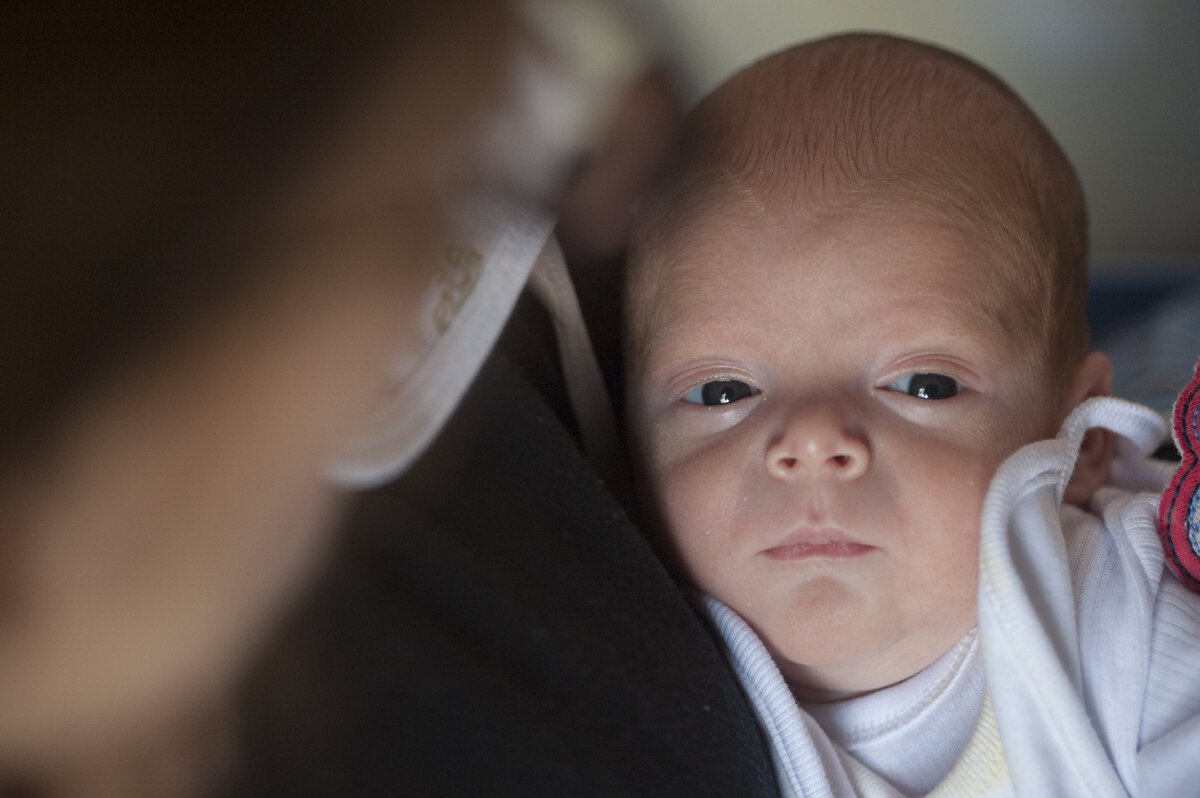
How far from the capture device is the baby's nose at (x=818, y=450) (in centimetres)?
77

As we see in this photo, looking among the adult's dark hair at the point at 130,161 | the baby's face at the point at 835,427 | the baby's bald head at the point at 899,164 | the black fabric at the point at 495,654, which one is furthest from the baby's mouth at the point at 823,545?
the adult's dark hair at the point at 130,161

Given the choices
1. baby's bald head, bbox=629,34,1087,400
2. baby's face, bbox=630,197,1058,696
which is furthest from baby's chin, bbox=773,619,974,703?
baby's bald head, bbox=629,34,1087,400

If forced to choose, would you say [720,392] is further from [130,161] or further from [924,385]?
[130,161]

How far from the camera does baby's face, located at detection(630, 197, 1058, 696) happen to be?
79cm

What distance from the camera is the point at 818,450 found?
771 mm

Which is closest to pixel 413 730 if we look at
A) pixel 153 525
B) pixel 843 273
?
pixel 153 525

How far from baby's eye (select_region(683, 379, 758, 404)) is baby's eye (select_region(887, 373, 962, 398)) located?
4.8 inches

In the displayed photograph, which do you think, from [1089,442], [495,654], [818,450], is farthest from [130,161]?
[1089,442]

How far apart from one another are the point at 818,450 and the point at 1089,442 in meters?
0.40

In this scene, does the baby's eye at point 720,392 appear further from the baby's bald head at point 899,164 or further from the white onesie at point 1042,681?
the white onesie at point 1042,681

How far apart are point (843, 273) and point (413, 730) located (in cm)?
52

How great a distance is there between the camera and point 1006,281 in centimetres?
88

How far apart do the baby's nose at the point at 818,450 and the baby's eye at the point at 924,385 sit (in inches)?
3.4

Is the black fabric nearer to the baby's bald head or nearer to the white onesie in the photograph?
the white onesie
